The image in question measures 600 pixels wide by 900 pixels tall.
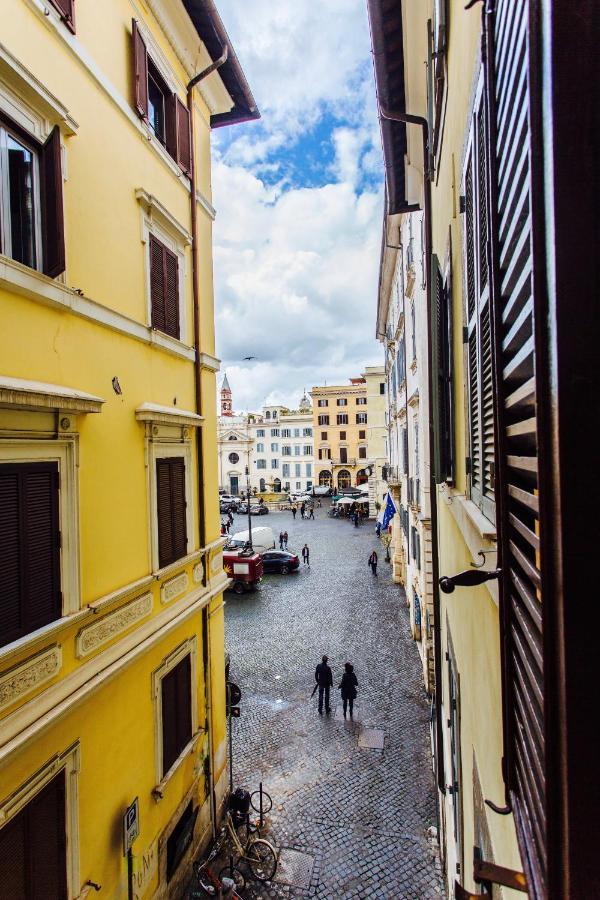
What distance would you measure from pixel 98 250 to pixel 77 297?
854 millimetres

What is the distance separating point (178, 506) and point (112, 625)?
7.34 feet

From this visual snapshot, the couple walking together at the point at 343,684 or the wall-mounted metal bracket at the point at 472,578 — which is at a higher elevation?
the wall-mounted metal bracket at the point at 472,578

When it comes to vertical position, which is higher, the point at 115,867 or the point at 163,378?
the point at 163,378

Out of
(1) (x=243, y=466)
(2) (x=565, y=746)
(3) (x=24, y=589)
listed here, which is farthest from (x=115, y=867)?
(1) (x=243, y=466)

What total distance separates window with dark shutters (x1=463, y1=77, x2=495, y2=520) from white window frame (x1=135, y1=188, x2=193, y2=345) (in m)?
4.88

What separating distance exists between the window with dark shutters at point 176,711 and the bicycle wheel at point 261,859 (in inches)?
89.2

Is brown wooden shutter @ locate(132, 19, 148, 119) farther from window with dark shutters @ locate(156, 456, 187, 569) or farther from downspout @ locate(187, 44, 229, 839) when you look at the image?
window with dark shutters @ locate(156, 456, 187, 569)

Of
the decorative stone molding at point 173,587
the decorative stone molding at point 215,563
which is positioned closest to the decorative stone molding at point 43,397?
the decorative stone molding at point 173,587

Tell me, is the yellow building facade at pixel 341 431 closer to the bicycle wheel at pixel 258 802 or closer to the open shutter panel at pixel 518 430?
the bicycle wheel at pixel 258 802

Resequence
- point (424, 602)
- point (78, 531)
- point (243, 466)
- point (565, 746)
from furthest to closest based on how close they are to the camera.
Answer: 1. point (243, 466)
2. point (424, 602)
3. point (78, 531)
4. point (565, 746)

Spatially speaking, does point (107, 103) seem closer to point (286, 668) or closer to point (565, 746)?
point (565, 746)

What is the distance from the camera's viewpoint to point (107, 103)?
589cm

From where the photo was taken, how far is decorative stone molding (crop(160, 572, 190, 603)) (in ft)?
22.7

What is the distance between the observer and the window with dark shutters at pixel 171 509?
6.94m
